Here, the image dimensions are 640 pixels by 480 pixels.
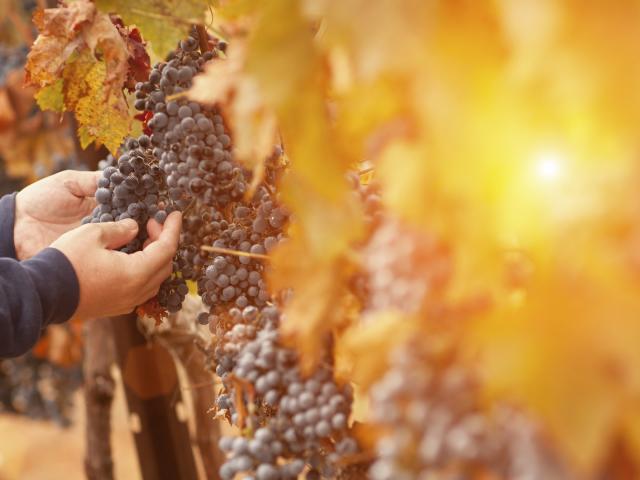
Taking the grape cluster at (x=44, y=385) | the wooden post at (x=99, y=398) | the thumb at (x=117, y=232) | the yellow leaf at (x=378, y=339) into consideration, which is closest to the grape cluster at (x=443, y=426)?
the yellow leaf at (x=378, y=339)

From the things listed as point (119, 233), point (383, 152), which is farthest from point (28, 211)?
point (383, 152)

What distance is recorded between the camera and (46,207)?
1.10 meters

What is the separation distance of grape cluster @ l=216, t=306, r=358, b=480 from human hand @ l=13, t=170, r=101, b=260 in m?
0.53

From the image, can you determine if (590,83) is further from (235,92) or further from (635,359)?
(235,92)

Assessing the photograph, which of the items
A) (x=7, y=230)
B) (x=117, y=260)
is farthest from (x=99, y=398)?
(x=117, y=260)

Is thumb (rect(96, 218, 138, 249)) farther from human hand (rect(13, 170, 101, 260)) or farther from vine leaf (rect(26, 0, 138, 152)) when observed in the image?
human hand (rect(13, 170, 101, 260))

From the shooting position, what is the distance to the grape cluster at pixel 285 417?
0.62m

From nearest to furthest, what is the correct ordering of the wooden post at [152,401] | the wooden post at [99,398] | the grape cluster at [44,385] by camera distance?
the wooden post at [152,401]
the wooden post at [99,398]
the grape cluster at [44,385]

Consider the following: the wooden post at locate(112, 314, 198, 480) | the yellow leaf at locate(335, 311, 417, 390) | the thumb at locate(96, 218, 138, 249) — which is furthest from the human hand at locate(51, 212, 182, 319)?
the wooden post at locate(112, 314, 198, 480)

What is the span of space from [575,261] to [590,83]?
3.5 inches

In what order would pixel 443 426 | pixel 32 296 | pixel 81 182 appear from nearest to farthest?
pixel 443 426, pixel 32 296, pixel 81 182

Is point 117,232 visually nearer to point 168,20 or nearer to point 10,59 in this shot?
point 168,20

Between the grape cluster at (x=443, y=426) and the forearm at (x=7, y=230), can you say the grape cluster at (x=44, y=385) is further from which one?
the grape cluster at (x=443, y=426)

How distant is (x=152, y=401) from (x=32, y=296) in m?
0.67
